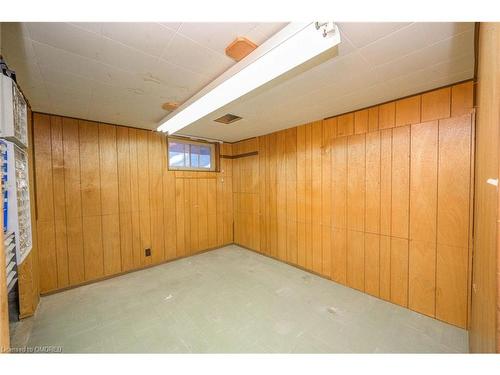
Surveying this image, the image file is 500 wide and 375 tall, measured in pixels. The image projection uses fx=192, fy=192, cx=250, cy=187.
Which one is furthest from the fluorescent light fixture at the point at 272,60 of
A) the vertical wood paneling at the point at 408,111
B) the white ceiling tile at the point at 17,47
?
the vertical wood paneling at the point at 408,111

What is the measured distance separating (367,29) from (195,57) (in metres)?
1.15

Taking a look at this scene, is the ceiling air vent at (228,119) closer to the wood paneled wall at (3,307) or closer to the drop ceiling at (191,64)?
the drop ceiling at (191,64)

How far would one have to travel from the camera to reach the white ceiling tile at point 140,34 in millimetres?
1127

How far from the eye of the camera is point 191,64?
1500mm

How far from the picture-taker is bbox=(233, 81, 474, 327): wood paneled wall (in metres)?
1.85

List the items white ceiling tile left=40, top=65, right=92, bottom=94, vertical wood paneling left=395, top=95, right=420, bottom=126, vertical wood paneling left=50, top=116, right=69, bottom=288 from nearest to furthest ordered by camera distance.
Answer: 1. white ceiling tile left=40, top=65, right=92, bottom=94
2. vertical wood paneling left=395, top=95, right=420, bottom=126
3. vertical wood paneling left=50, top=116, right=69, bottom=288

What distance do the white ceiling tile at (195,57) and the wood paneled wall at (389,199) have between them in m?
1.88

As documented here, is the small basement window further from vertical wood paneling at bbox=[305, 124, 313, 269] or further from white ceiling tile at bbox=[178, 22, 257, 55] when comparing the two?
white ceiling tile at bbox=[178, 22, 257, 55]

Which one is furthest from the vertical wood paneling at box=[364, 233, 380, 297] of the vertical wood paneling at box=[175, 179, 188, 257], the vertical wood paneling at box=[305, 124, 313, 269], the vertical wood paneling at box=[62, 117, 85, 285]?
the vertical wood paneling at box=[62, 117, 85, 285]

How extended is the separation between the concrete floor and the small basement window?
79.8 inches

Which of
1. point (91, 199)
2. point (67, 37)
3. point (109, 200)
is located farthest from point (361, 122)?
point (91, 199)

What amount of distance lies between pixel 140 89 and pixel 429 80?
2.73 m

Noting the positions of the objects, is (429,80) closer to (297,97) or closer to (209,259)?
(297,97)

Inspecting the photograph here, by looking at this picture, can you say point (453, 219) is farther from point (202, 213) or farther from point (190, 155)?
point (190, 155)
